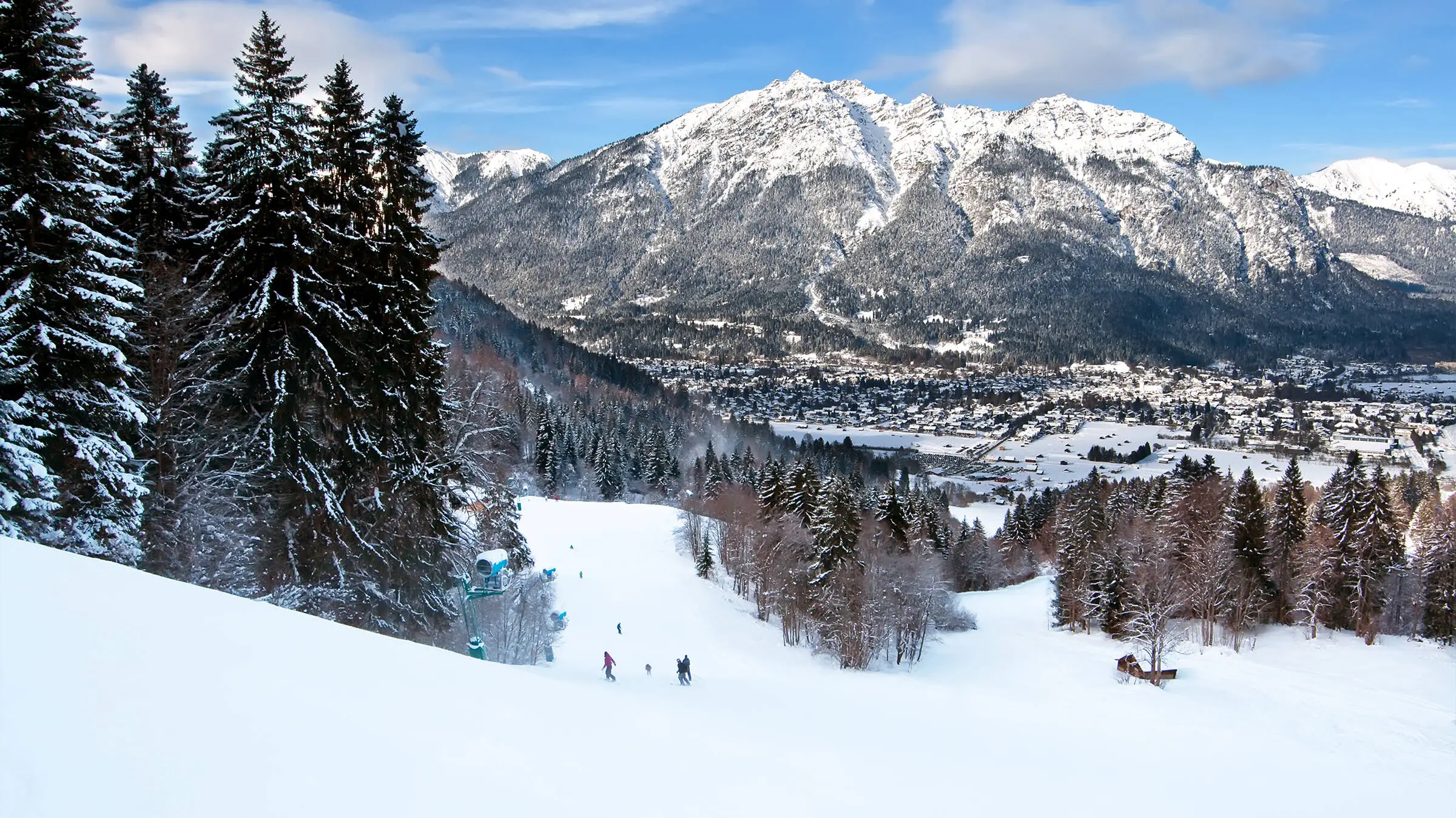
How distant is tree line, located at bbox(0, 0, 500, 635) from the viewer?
36.0ft

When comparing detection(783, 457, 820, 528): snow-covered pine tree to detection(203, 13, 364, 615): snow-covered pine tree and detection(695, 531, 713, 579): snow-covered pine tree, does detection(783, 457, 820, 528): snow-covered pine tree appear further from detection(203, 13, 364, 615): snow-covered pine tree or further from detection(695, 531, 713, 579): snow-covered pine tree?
detection(203, 13, 364, 615): snow-covered pine tree

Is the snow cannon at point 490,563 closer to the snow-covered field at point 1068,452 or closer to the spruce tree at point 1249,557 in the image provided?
the spruce tree at point 1249,557

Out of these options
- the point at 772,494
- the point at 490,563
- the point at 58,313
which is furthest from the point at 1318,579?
the point at 58,313

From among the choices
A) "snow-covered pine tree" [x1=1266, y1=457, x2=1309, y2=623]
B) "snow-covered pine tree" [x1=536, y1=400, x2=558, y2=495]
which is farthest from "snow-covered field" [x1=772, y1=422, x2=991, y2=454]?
"snow-covered pine tree" [x1=1266, y1=457, x2=1309, y2=623]

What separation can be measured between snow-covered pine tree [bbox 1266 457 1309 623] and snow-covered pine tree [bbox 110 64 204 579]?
160ft

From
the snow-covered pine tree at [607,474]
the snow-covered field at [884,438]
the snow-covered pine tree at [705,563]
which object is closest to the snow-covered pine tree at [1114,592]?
the snow-covered pine tree at [705,563]

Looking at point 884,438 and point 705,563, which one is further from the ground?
point 884,438

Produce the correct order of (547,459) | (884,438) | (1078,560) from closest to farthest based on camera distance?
1. (1078,560)
2. (547,459)
3. (884,438)

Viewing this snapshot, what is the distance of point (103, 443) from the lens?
11.3 meters

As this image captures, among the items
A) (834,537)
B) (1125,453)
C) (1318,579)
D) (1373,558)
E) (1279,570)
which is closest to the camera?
(834,537)

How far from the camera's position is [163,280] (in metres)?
13.3

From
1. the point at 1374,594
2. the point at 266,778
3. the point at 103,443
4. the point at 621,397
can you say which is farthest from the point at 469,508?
the point at 621,397

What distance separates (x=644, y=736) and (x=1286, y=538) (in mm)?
46615

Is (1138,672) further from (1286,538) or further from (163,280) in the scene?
(163,280)
